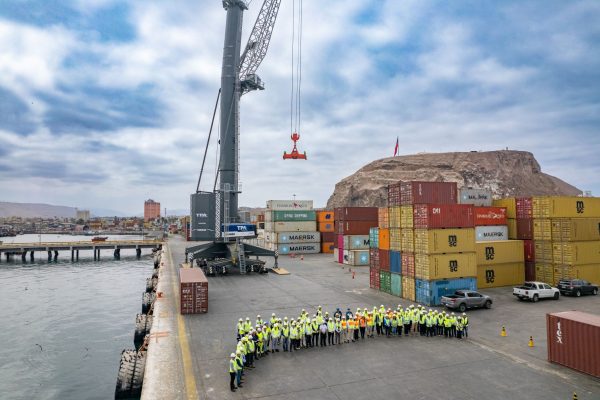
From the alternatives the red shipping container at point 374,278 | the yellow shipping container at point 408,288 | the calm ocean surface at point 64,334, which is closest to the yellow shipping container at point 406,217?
the yellow shipping container at point 408,288

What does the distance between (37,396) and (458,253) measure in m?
29.9

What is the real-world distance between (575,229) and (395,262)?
1772 cm

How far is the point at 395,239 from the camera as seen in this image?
3559 cm

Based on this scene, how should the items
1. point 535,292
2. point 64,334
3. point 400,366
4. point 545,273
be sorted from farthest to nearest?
point 545,273, point 535,292, point 64,334, point 400,366

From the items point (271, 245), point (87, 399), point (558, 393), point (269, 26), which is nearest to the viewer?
point (558, 393)

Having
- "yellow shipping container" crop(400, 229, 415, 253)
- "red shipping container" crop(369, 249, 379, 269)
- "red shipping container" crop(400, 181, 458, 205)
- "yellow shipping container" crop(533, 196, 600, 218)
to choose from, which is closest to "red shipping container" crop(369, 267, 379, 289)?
"red shipping container" crop(369, 249, 379, 269)

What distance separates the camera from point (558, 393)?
50.4 ft

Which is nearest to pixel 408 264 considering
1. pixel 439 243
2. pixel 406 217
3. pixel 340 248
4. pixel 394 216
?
pixel 439 243

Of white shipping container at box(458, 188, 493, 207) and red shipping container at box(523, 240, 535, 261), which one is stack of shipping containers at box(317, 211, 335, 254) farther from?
red shipping container at box(523, 240, 535, 261)

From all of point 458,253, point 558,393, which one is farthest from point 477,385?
point 458,253

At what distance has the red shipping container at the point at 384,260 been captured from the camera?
36531 millimetres

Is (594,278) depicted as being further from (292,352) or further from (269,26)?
(269,26)

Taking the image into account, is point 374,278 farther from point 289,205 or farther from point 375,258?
point 289,205

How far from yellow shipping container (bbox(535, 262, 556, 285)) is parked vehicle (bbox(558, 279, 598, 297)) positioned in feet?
10.1
